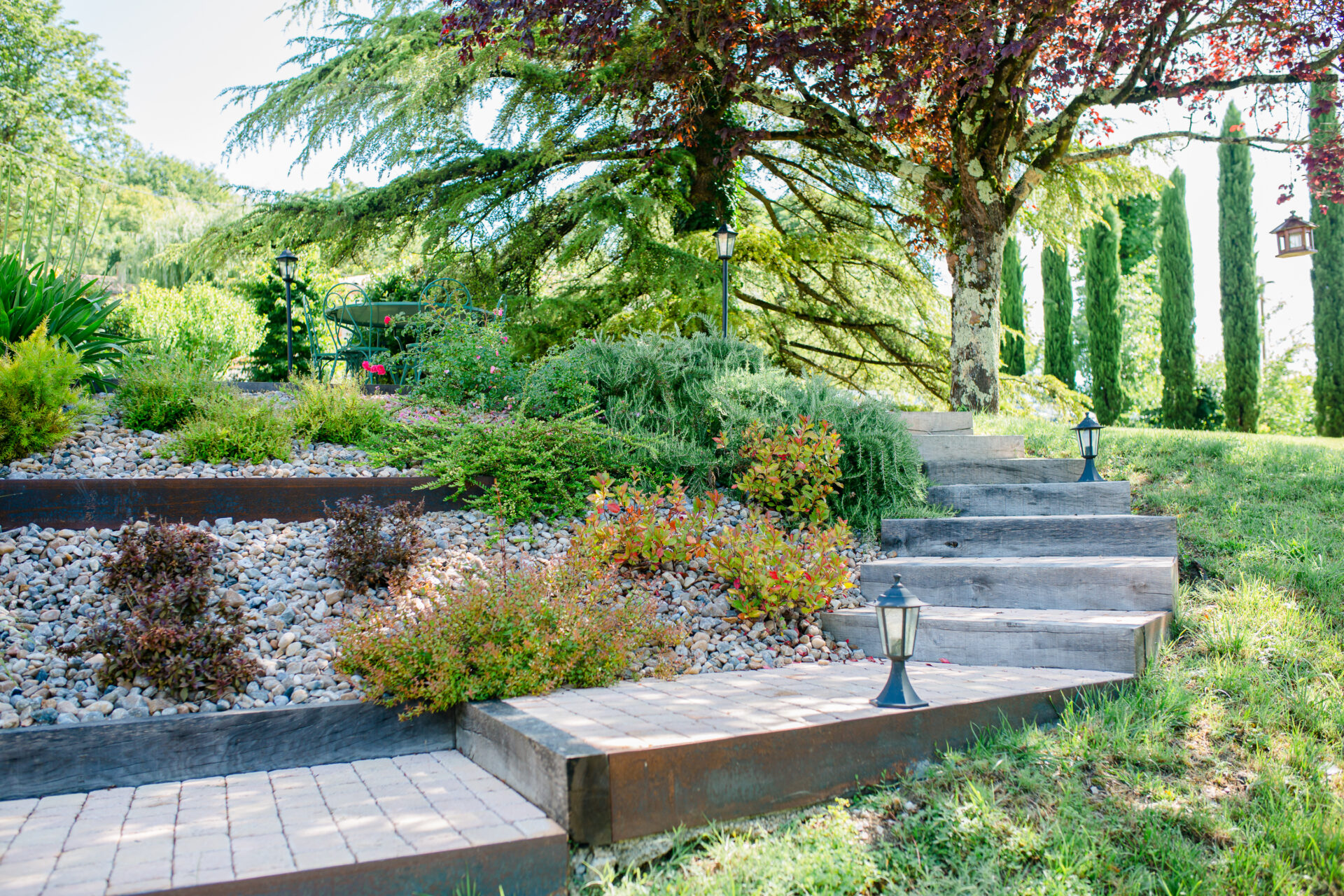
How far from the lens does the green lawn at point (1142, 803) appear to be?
200 centimetres

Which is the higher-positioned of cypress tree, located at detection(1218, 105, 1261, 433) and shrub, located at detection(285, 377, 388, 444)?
cypress tree, located at detection(1218, 105, 1261, 433)

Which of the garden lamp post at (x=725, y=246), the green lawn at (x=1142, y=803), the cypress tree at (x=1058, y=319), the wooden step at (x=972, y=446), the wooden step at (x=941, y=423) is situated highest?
the cypress tree at (x=1058, y=319)

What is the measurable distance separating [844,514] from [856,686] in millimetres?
2014

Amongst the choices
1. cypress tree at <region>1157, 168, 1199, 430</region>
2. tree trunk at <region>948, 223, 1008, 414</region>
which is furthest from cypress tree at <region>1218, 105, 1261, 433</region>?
tree trunk at <region>948, 223, 1008, 414</region>

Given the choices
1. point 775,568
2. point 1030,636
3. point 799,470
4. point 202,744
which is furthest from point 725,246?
point 202,744

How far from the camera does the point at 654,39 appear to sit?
780 cm

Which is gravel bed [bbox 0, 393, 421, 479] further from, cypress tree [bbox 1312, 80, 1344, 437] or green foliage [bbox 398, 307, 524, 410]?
cypress tree [bbox 1312, 80, 1344, 437]

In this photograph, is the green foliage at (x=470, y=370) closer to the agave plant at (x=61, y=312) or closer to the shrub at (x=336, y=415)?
the shrub at (x=336, y=415)

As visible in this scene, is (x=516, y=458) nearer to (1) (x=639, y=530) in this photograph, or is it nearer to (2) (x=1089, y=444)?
(1) (x=639, y=530)

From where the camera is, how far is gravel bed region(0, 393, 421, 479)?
4.25 meters

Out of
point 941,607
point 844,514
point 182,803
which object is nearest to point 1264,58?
point 844,514

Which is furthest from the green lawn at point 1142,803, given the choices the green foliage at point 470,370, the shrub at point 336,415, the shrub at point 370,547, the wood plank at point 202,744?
the green foliage at point 470,370

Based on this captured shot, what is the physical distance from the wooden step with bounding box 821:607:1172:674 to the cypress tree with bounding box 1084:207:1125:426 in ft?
52.9

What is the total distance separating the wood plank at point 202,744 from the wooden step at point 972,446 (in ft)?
13.5
